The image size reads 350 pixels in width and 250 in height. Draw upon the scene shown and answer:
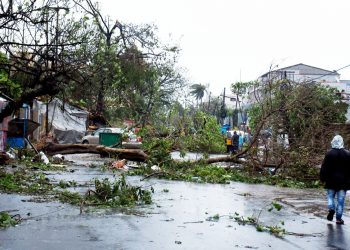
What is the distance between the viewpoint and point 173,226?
8.34m

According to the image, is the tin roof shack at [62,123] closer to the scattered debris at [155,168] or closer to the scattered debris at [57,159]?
the scattered debris at [57,159]

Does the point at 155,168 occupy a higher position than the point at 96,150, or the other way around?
the point at 96,150

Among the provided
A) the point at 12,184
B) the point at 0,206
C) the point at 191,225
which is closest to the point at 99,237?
the point at 191,225

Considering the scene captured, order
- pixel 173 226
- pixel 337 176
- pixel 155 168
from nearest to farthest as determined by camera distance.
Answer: pixel 173 226
pixel 337 176
pixel 155 168

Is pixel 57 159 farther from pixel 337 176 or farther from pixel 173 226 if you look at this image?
pixel 337 176

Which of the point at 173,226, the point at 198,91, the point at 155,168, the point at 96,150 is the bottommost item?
the point at 173,226

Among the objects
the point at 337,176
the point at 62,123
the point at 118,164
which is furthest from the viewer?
the point at 62,123

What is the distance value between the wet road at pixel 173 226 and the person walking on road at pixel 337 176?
370 millimetres

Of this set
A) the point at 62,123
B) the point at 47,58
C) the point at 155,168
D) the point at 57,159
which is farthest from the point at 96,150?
the point at 62,123

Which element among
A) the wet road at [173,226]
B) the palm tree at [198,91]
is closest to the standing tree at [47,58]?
the wet road at [173,226]

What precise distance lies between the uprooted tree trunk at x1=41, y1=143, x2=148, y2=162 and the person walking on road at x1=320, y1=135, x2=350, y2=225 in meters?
10.7

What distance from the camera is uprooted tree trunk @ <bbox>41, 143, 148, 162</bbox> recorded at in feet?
66.8

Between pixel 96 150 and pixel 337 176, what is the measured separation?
13760 mm

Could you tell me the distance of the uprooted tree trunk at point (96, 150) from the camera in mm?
20359
